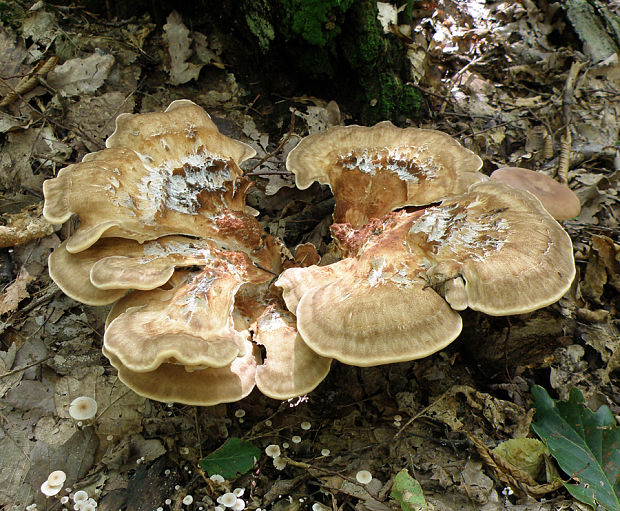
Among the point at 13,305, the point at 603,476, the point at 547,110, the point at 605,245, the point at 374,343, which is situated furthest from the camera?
the point at 547,110

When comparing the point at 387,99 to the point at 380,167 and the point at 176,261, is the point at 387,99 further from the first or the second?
the point at 176,261

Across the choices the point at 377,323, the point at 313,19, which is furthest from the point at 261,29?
the point at 377,323

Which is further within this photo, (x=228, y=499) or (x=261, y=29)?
(x=261, y=29)

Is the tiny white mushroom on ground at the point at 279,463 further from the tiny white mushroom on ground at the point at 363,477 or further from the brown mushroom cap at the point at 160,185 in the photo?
the brown mushroom cap at the point at 160,185

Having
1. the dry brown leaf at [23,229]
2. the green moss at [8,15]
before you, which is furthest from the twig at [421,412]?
the green moss at [8,15]

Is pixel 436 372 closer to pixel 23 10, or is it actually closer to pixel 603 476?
pixel 603 476

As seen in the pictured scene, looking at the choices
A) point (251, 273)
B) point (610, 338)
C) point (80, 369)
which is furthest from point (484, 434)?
point (80, 369)

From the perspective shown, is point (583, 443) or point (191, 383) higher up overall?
point (191, 383)
